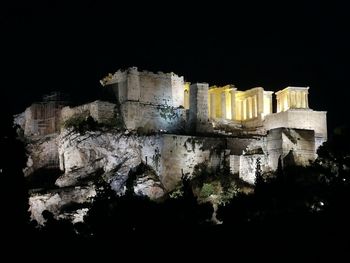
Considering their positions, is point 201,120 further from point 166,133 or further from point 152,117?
point 166,133

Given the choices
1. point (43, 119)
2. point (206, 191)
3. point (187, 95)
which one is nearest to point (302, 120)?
point (187, 95)

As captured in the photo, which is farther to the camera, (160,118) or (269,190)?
(160,118)

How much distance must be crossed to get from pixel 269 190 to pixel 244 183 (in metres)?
13.4

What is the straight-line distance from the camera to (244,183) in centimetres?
6241

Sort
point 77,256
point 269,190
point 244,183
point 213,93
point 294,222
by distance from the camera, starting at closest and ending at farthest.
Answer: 1. point 77,256
2. point 294,222
3. point 269,190
4. point 244,183
5. point 213,93

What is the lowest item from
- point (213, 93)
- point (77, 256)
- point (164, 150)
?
point (77, 256)

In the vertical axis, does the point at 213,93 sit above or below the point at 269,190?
above

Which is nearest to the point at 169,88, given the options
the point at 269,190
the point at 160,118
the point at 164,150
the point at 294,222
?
the point at 160,118

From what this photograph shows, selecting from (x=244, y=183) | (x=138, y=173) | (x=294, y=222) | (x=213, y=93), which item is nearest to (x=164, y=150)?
(x=138, y=173)

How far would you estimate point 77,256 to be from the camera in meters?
30.8

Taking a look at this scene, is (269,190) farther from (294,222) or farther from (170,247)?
(170,247)

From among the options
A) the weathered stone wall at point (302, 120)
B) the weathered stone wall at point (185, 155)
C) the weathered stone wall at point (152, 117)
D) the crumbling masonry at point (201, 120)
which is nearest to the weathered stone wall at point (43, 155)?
the crumbling masonry at point (201, 120)

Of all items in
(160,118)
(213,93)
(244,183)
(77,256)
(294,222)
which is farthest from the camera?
(213,93)

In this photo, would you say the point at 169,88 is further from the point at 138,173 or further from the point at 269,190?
the point at 269,190
